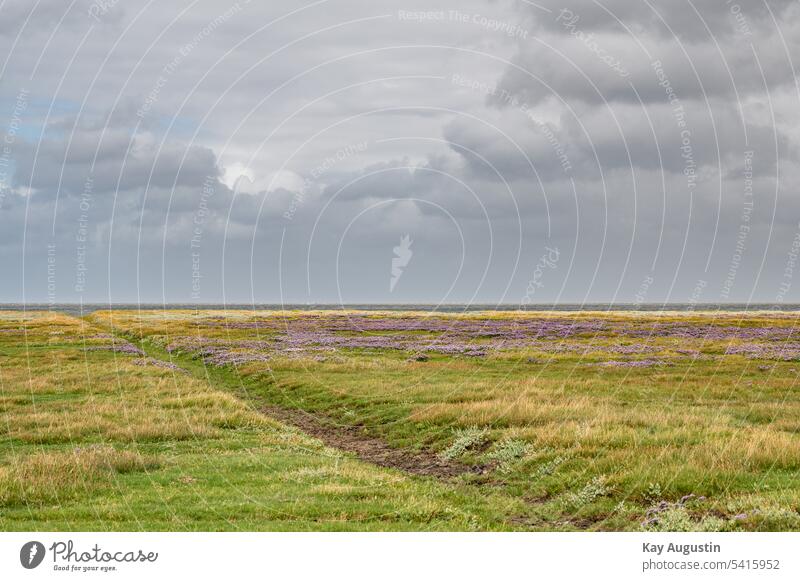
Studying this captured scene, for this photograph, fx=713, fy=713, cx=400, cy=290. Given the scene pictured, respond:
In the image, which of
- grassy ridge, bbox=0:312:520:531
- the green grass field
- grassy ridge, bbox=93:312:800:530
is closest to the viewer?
grassy ridge, bbox=0:312:520:531

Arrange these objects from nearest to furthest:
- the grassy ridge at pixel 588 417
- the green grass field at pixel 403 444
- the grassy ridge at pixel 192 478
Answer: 1. the grassy ridge at pixel 192 478
2. the green grass field at pixel 403 444
3. the grassy ridge at pixel 588 417

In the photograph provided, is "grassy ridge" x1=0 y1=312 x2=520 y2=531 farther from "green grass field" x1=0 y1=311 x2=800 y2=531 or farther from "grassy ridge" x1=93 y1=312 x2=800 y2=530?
"grassy ridge" x1=93 y1=312 x2=800 y2=530

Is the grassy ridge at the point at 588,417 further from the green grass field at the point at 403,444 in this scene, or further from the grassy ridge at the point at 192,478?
the grassy ridge at the point at 192,478

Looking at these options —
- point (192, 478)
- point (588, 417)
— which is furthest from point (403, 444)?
point (192, 478)

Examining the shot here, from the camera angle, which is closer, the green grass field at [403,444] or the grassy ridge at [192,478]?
the grassy ridge at [192,478]

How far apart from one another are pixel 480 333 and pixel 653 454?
61.4 metres

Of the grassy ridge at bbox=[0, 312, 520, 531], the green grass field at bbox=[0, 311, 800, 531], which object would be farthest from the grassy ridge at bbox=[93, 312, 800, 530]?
the grassy ridge at bbox=[0, 312, 520, 531]

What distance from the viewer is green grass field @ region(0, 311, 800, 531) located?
15.7 m

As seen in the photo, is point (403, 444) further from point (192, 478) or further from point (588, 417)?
point (192, 478)

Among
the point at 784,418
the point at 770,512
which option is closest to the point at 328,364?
the point at 784,418

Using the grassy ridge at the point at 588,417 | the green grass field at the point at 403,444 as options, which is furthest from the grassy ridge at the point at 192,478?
the grassy ridge at the point at 588,417

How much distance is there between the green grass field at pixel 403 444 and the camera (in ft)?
51.6

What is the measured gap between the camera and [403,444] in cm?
2545

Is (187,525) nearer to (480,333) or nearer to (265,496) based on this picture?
(265,496)
